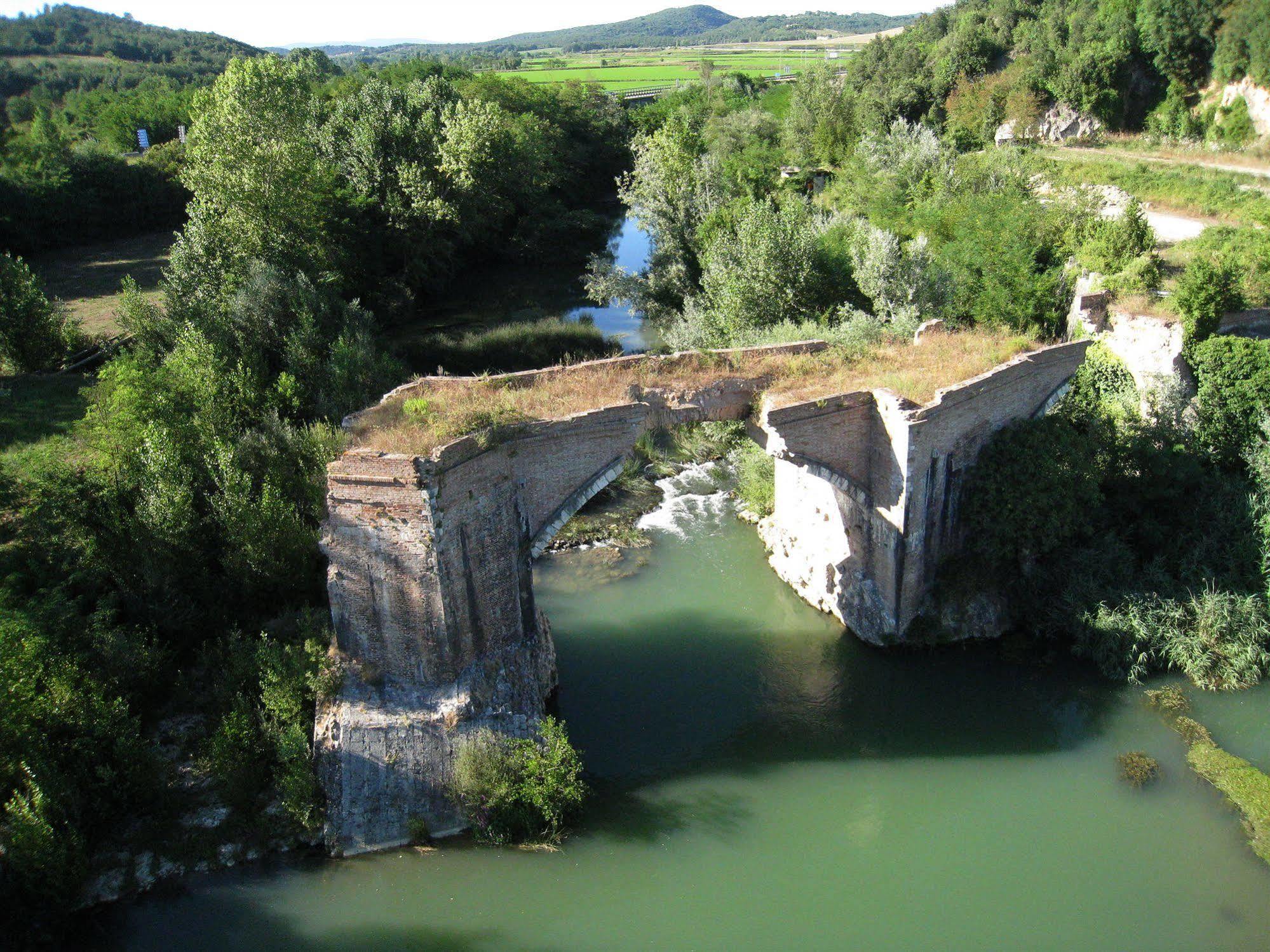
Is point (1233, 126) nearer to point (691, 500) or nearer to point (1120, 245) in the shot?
point (1120, 245)

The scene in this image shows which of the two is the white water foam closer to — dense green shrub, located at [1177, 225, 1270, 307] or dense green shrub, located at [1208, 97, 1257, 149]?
dense green shrub, located at [1177, 225, 1270, 307]

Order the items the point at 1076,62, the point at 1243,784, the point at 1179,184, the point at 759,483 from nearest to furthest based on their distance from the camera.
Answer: the point at 1243,784
the point at 759,483
the point at 1179,184
the point at 1076,62

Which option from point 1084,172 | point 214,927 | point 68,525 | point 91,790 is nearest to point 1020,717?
point 214,927

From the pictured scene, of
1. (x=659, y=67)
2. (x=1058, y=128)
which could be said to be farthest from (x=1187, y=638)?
(x=659, y=67)

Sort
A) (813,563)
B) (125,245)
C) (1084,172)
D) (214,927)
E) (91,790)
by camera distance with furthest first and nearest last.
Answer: (125,245) < (1084,172) < (813,563) < (91,790) < (214,927)

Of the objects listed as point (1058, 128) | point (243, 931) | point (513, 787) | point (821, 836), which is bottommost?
point (821, 836)

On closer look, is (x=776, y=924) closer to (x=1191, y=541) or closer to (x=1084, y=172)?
(x=1191, y=541)

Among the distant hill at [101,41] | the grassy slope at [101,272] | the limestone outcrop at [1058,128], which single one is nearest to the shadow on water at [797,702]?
the grassy slope at [101,272]
